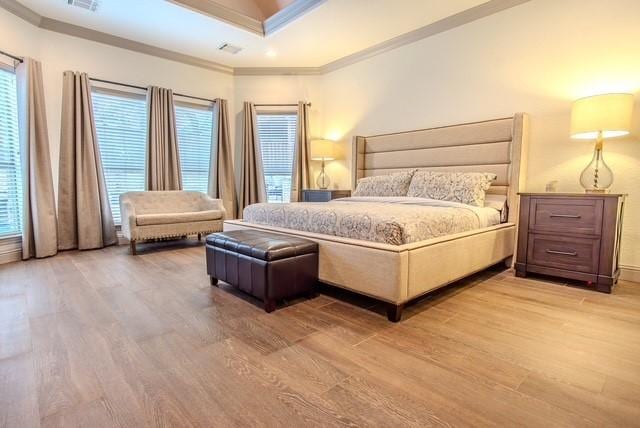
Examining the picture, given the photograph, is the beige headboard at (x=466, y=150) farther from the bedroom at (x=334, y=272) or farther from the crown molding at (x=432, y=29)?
the crown molding at (x=432, y=29)

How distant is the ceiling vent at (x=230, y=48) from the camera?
4598 millimetres

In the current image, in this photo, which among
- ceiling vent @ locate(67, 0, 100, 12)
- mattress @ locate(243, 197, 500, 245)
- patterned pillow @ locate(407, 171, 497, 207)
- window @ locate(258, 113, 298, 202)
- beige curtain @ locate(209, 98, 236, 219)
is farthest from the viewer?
window @ locate(258, 113, 298, 202)

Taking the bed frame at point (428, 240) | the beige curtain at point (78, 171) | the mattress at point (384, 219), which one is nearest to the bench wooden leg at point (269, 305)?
the bed frame at point (428, 240)

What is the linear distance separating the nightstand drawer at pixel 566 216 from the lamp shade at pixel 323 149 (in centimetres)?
286

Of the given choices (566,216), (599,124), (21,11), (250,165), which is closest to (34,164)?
(21,11)

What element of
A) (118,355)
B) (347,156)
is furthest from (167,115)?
(118,355)

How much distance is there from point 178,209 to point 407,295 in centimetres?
378

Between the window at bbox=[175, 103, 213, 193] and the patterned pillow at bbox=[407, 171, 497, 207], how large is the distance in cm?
348

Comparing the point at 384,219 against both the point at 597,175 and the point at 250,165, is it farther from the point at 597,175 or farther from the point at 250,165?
the point at 250,165

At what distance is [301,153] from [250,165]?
870 millimetres

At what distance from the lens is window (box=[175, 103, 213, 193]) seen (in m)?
5.13

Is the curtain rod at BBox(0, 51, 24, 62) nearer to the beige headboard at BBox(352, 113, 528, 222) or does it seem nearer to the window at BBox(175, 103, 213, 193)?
the window at BBox(175, 103, 213, 193)

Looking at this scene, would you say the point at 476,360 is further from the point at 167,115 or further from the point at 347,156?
the point at 167,115

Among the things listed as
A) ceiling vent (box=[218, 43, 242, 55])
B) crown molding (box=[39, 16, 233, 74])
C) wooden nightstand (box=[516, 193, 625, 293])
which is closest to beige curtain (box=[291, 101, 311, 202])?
ceiling vent (box=[218, 43, 242, 55])
